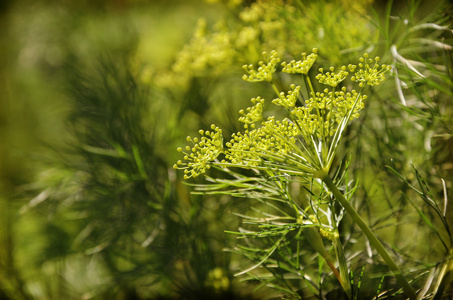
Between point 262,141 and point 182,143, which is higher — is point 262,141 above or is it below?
above

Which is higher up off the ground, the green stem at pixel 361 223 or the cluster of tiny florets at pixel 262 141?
the cluster of tiny florets at pixel 262 141

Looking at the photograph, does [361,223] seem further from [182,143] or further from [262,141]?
[182,143]

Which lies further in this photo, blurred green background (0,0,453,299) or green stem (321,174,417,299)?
blurred green background (0,0,453,299)

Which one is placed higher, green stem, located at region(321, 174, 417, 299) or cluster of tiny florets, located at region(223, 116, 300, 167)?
cluster of tiny florets, located at region(223, 116, 300, 167)

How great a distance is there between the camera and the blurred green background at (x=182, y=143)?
0.50m

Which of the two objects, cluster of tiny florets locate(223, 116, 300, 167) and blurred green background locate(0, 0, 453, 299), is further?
blurred green background locate(0, 0, 453, 299)

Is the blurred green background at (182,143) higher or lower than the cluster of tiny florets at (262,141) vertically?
lower

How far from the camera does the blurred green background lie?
19.7 inches

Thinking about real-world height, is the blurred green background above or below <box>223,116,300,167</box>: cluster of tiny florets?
below

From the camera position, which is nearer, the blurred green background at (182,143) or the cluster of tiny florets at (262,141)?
the cluster of tiny florets at (262,141)

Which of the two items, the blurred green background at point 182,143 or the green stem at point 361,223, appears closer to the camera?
the green stem at point 361,223

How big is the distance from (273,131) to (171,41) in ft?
3.55

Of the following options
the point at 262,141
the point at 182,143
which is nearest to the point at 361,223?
the point at 262,141

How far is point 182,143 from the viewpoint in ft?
2.32
